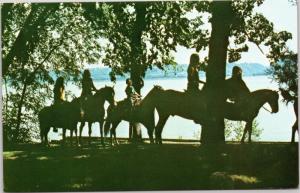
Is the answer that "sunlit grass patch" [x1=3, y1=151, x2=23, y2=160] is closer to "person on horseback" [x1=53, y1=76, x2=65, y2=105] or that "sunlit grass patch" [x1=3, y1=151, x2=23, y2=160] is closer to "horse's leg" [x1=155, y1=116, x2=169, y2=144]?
"person on horseback" [x1=53, y1=76, x2=65, y2=105]

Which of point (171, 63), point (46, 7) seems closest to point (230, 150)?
point (171, 63)

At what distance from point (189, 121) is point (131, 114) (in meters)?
0.58

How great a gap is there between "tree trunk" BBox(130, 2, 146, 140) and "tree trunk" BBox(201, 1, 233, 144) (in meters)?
0.66

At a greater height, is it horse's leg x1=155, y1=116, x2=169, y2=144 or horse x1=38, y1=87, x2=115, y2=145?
horse x1=38, y1=87, x2=115, y2=145

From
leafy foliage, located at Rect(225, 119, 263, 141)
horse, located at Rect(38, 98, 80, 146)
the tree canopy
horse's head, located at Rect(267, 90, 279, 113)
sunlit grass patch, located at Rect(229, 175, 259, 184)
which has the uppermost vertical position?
the tree canopy

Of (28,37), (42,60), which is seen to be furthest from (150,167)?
(28,37)

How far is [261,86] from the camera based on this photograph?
6395 millimetres

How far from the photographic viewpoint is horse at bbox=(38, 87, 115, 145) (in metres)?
6.38

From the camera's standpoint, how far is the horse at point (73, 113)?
20.9 ft

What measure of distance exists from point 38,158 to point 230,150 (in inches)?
75.3

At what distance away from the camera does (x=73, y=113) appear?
6.39 m

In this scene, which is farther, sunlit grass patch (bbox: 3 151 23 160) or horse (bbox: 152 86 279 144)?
horse (bbox: 152 86 279 144)

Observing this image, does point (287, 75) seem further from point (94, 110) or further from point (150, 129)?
point (94, 110)

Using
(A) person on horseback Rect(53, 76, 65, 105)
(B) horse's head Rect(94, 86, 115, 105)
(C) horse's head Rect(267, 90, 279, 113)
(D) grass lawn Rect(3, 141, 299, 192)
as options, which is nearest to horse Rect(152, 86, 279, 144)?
(C) horse's head Rect(267, 90, 279, 113)
